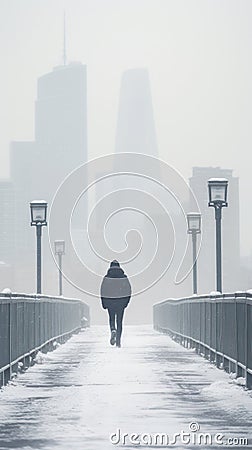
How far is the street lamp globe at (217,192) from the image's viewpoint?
34.6 metres

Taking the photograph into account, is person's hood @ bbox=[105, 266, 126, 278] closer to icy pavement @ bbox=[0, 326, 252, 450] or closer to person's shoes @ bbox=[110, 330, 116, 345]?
person's shoes @ bbox=[110, 330, 116, 345]

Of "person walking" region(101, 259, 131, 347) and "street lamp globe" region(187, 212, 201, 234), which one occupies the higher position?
"street lamp globe" region(187, 212, 201, 234)

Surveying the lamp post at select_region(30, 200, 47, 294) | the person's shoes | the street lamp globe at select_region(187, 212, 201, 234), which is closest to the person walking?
the person's shoes

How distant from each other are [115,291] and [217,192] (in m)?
6.82

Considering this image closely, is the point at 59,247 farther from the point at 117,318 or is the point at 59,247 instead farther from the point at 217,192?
the point at 117,318

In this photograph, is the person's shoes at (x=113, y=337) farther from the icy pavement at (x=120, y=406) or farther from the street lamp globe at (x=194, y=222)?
the street lamp globe at (x=194, y=222)

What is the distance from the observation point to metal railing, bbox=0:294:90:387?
17.2 meters

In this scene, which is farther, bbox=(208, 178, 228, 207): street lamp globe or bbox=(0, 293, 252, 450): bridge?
bbox=(208, 178, 228, 207): street lamp globe

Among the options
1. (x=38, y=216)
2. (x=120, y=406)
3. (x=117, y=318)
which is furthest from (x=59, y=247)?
(x=120, y=406)

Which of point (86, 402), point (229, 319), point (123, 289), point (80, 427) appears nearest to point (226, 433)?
point (80, 427)

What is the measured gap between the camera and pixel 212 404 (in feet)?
47.5

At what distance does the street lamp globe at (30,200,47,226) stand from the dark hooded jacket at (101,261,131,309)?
11.2m

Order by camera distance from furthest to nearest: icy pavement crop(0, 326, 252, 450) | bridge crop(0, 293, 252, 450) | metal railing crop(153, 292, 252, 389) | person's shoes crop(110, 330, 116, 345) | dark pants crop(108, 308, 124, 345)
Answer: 1. person's shoes crop(110, 330, 116, 345)
2. dark pants crop(108, 308, 124, 345)
3. metal railing crop(153, 292, 252, 389)
4. bridge crop(0, 293, 252, 450)
5. icy pavement crop(0, 326, 252, 450)

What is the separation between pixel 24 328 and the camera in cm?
2036
